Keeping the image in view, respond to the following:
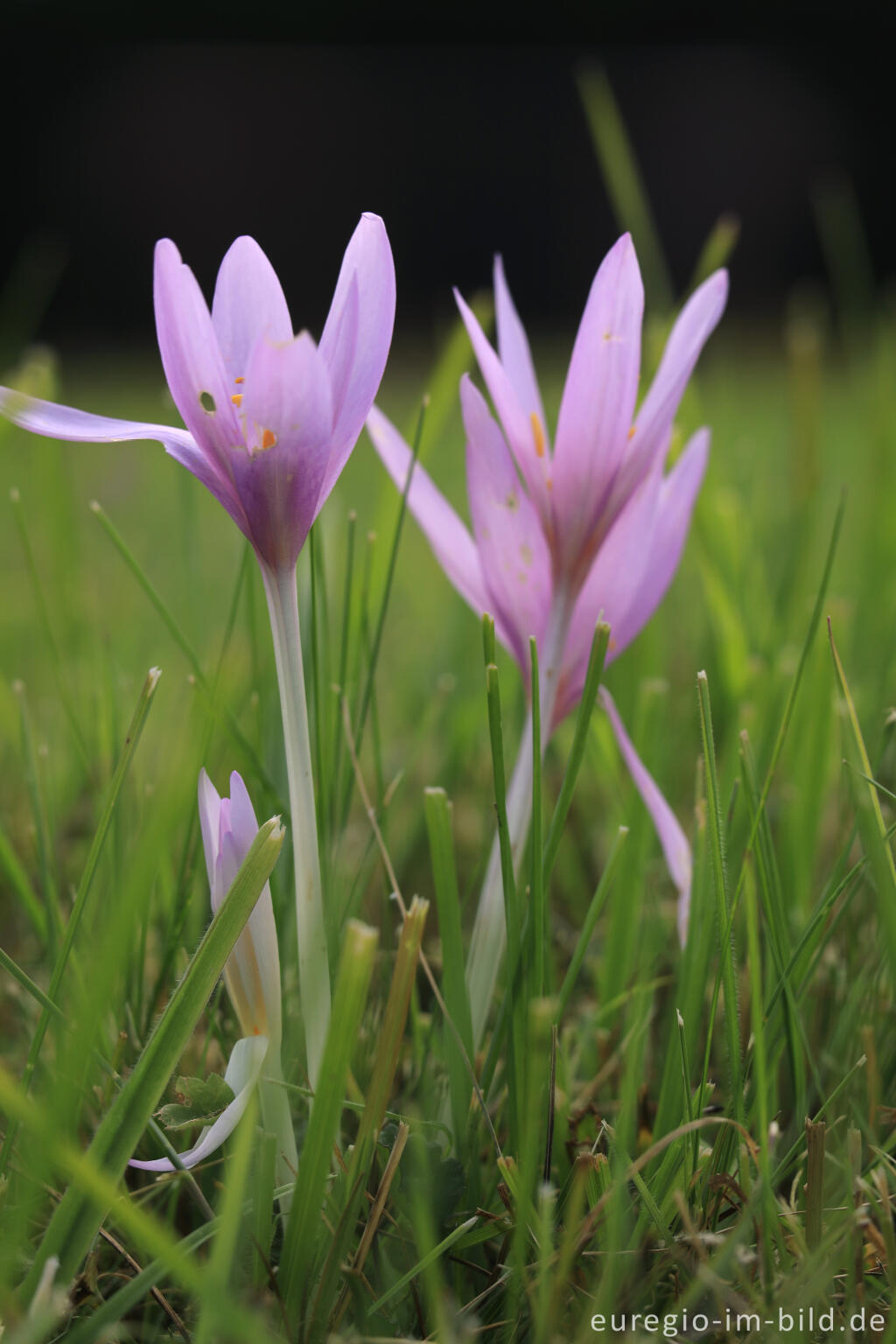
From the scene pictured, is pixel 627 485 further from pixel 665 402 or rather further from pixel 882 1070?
pixel 882 1070

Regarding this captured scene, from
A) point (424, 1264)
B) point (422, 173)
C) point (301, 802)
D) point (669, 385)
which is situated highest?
point (422, 173)

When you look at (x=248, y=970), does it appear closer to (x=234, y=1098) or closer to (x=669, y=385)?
(x=234, y=1098)

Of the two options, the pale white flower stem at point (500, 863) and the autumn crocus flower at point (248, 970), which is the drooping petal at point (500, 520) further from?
the autumn crocus flower at point (248, 970)

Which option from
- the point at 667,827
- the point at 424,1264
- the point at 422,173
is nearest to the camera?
the point at 424,1264

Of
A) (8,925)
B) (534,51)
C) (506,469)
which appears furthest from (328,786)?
(534,51)

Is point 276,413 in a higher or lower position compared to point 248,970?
higher

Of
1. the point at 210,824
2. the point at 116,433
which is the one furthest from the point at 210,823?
the point at 116,433

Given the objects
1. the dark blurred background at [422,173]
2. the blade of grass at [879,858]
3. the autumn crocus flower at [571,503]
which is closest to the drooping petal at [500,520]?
the autumn crocus flower at [571,503]
